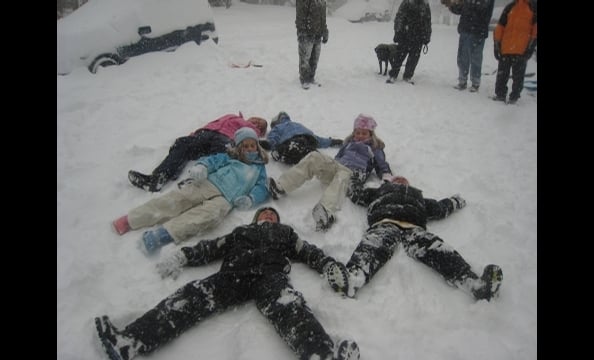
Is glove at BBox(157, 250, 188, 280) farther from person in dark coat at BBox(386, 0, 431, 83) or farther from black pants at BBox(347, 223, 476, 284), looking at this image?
person in dark coat at BBox(386, 0, 431, 83)

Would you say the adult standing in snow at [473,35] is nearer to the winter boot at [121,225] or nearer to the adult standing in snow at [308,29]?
the adult standing in snow at [308,29]

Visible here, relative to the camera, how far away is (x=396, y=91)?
24.8ft

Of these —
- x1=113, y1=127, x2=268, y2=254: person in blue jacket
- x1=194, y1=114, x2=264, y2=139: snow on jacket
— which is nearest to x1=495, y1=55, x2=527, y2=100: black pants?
x1=194, y1=114, x2=264, y2=139: snow on jacket

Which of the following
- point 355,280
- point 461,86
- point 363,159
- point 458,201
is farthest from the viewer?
point 461,86

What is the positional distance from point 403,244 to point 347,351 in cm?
127

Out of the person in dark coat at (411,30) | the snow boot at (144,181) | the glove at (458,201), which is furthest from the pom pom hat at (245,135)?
the person in dark coat at (411,30)

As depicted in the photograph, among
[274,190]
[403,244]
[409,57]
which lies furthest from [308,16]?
[403,244]

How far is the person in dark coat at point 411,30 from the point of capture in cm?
779

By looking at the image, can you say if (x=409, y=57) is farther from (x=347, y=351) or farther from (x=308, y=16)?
(x=347, y=351)

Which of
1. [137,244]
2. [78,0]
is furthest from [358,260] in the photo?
[78,0]

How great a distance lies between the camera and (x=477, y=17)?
23.4 ft

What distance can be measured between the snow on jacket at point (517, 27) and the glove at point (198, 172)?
5.76 m

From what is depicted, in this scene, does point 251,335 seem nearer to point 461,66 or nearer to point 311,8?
point 311,8

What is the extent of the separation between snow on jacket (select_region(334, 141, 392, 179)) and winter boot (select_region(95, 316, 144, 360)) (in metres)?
2.81
